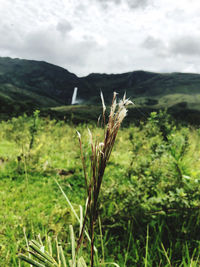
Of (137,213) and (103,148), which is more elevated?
(103,148)

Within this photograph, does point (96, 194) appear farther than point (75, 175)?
No

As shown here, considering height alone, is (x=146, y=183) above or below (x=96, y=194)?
below

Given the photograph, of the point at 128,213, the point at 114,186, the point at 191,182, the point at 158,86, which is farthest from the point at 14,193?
the point at 158,86

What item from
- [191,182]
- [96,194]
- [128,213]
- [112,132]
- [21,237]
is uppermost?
[112,132]

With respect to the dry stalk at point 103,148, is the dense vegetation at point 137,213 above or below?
below

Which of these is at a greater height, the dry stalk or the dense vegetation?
the dry stalk

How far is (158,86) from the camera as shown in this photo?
194500 millimetres

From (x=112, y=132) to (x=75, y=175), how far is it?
383 centimetres

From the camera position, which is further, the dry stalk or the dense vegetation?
the dense vegetation

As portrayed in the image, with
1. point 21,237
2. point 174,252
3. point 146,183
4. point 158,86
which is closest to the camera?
point 174,252

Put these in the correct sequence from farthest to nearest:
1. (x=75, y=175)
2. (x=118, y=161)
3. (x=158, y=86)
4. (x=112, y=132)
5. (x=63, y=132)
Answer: (x=158, y=86) < (x=63, y=132) < (x=118, y=161) < (x=75, y=175) < (x=112, y=132)

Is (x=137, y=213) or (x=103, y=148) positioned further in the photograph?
(x=137, y=213)

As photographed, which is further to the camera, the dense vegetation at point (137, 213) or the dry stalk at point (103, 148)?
the dense vegetation at point (137, 213)

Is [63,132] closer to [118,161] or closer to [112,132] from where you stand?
[118,161]
